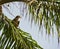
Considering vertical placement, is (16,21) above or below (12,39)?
above

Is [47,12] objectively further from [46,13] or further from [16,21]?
[16,21]

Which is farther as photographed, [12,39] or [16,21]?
[16,21]

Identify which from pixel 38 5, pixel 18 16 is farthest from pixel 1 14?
pixel 38 5

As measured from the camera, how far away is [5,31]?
3908 millimetres

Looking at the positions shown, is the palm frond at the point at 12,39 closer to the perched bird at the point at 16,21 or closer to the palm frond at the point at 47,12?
the perched bird at the point at 16,21

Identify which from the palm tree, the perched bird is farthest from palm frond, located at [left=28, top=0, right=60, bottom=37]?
the perched bird

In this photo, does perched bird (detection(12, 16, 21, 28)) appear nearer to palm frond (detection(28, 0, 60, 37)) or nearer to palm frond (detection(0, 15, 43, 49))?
palm frond (detection(0, 15, 43, 49))

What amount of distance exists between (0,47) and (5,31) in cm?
22

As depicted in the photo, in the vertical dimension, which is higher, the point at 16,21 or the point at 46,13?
the point at 46,13

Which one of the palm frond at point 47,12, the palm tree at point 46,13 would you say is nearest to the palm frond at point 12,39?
the palm tree at point 46,13

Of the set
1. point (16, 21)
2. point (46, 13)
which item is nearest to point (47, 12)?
point (46, 13)

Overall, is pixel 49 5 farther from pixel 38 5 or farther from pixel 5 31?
pixel 5 31

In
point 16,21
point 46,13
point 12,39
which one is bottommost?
point 12,39

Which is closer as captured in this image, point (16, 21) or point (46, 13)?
point (46, 13)
